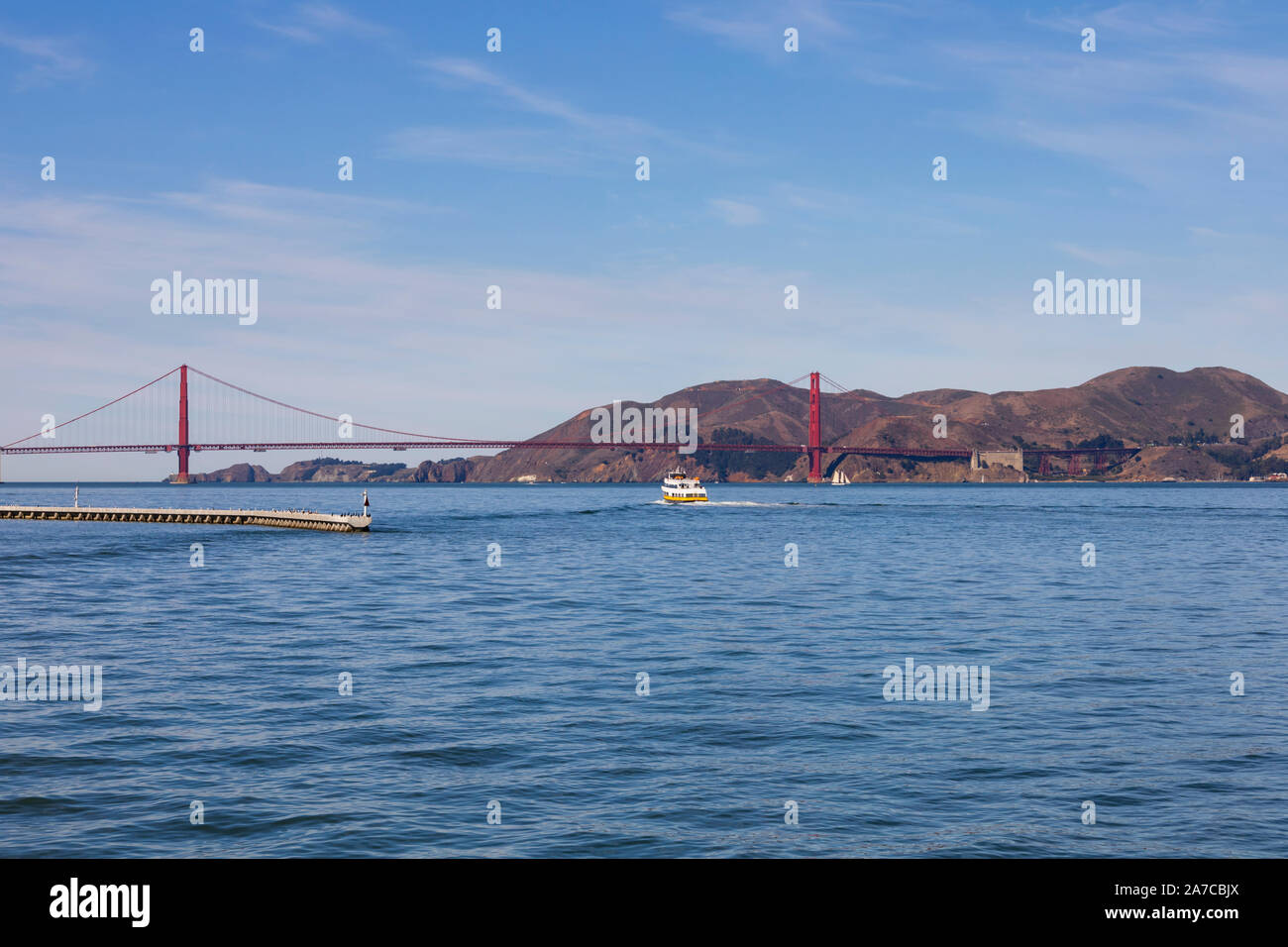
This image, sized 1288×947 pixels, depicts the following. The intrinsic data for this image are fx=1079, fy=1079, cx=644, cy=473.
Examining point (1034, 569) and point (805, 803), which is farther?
point (1034, 569)

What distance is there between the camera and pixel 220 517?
109250 millimetres

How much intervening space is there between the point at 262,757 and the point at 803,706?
10401 mm

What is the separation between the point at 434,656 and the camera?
94.0ft

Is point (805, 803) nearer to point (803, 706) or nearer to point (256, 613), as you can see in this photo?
point (803, 706)

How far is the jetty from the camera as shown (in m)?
98.6

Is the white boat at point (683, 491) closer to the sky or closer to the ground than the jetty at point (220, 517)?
closer to the sky

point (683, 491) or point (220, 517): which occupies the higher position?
point (683, 491)

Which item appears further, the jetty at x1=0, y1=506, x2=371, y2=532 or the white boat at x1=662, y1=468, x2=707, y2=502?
the white boat at x1=662, y1=468, x2=707, y2=502

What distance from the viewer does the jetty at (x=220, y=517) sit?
3883 inches

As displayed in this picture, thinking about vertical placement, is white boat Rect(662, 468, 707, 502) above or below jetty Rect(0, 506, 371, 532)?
above

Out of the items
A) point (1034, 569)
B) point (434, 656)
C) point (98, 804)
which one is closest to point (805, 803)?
point (98, 804)

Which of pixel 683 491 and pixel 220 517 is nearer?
pixel 220 517

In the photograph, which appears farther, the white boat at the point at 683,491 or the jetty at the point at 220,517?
the white boat at the point at 683,491
